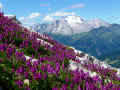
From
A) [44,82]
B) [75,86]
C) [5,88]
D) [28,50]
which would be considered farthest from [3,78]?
[28,50]

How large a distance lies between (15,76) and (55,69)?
5.84 ft

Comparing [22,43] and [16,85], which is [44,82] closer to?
[16,85]

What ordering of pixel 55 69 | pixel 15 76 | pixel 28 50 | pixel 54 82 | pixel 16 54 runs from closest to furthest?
pixel 15 76 → pixel 54 82 → pixel 55 69 → pixel 16 54 → pixel 28 50

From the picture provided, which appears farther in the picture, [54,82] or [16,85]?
[54,82]

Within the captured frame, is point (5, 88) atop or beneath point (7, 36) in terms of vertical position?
beneath

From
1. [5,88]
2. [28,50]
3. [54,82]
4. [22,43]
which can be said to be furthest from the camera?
[22,43]

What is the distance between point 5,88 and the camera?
5113mm

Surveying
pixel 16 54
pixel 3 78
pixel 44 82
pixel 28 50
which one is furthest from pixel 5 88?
pixel 28 50

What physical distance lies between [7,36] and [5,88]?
5555 millimetres

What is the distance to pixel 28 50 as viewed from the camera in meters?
9.81

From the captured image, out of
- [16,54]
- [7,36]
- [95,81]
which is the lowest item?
[95,81]

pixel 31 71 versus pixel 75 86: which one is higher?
pixel 31 71

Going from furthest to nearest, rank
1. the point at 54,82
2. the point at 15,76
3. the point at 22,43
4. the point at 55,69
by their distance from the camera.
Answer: the point at 22,43 → the point at 55,69 → the point at 54,82 → the point at 15,76

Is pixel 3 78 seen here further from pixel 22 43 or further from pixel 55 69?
pixel 22 43
